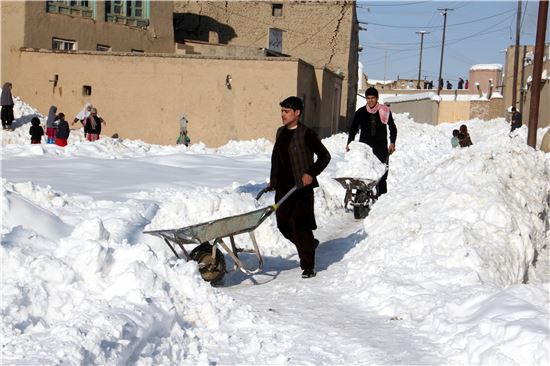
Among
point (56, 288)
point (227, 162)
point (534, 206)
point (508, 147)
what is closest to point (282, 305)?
point (56, 288)

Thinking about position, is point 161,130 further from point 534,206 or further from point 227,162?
point 534,206

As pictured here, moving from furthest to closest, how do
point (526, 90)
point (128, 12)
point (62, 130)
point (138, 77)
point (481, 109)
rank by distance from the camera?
1. point (481, 109)
2. point (526, 90)
3. point (128, 12)
4. point (138, 77)
5. point (62, 130)

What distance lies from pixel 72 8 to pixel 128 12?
3.28 metres

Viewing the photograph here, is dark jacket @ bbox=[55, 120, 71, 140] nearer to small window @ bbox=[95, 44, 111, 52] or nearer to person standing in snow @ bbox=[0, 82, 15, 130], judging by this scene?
person standing in snow @ bbox=[0, 82, 15, 130]

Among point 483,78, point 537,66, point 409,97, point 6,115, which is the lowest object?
point 6,115

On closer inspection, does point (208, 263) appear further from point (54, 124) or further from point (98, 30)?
point (98, 30)

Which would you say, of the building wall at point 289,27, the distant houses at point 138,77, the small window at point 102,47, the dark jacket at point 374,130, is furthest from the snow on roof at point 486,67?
the dark jacket at point 374,130

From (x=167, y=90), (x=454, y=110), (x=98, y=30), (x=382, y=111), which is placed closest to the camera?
(x=382, y=111)

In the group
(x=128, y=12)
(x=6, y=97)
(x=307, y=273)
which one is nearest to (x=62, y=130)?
(x=6, y=97)

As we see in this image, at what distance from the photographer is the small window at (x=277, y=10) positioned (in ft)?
128

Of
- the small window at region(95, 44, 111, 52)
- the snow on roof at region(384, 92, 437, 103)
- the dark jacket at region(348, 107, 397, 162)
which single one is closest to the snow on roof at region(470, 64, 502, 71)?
the snow on roof at region(384, 92, 437, 103)

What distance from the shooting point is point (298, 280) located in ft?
24.4

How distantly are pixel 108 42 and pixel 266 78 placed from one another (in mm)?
8383

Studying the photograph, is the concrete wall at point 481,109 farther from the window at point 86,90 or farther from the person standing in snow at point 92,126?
the person standing in snow at point 92,126
